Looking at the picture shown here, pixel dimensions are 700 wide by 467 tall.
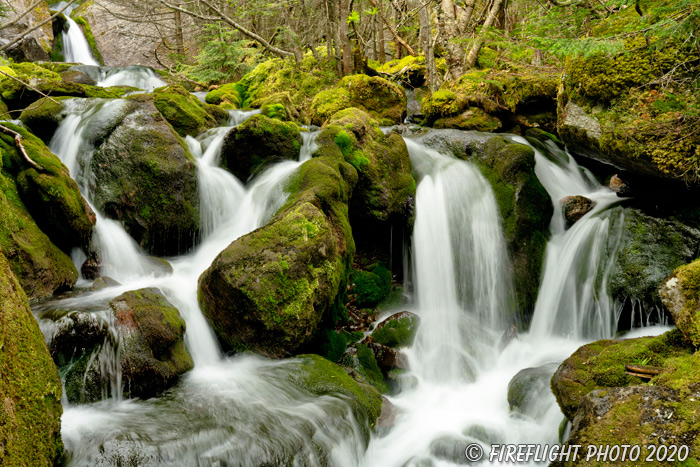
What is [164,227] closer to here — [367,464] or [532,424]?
[367,464]

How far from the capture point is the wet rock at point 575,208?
294 inches

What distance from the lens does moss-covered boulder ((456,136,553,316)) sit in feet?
23.1

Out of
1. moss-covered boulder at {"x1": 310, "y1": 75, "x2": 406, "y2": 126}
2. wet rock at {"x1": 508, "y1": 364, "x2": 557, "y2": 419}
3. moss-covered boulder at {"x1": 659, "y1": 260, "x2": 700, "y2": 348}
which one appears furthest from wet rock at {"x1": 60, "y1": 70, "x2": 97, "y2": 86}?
moss-covered boulder at {"x1": 659, "y1": 260, "x2": 700, "y2": 348}

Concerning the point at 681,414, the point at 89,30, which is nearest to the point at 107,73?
the point at 89,30

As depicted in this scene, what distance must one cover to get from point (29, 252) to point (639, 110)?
7407 mm

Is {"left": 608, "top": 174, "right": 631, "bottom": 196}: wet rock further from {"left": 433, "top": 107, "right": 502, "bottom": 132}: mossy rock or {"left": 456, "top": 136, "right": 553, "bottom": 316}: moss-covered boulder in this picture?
{"left": 433, "top": 107, "right": 502, "bottom": 132}: mossy rock

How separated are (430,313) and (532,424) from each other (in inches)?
106

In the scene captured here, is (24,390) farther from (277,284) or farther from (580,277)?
(580,277)

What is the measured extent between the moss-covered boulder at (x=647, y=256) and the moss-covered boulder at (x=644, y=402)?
2651 mm

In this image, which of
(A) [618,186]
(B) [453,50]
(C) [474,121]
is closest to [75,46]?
(B) [453,50]

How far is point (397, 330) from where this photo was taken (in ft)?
20.5

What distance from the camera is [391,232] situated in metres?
7.64

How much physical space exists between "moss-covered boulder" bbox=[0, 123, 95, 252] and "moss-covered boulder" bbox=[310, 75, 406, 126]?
23.0 ft

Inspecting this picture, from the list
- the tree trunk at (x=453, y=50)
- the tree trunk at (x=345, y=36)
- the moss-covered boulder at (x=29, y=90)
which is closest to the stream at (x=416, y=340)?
the moss-covered boulder at (x=29, y=90)
